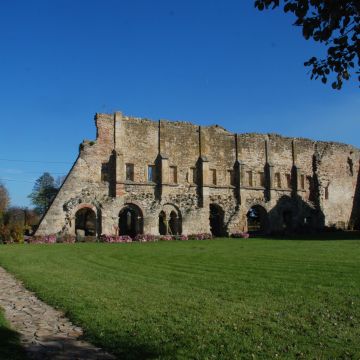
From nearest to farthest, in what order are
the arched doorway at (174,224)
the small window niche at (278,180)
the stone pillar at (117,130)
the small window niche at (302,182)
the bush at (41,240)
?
the bush at (41,240) → the stone pillar at (117,130) → the arched doorway at (174,224) → the small window niche at (278,180) → the small window niche at (302,182)

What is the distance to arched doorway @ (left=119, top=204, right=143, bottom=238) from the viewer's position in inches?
1275

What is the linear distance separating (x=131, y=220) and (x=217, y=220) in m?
7.16

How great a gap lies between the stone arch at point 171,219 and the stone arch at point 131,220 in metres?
2.27

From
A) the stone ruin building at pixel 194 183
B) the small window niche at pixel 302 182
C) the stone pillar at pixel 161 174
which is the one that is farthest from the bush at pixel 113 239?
the small window niche at pixel 302 182

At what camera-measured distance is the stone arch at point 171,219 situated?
33.8 m

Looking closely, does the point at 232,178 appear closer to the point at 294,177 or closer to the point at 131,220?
the point at 294,177

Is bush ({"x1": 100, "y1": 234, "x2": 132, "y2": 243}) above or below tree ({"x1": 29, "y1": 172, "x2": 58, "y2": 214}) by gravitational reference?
below

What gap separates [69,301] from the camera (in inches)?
352

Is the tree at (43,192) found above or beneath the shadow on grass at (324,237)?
above

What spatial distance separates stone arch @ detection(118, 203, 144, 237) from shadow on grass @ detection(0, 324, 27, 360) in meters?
25.3

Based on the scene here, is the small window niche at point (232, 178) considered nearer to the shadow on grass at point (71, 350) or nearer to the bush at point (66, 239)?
Answer: the bush at point (66, 239)

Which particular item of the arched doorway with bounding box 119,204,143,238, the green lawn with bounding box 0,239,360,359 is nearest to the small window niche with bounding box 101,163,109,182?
the arched doorway with bounding box 119,204,143,238

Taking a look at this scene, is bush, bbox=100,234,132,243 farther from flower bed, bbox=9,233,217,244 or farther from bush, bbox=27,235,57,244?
bush, bbox=27,235,57,244

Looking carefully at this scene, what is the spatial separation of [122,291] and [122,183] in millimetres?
21874
